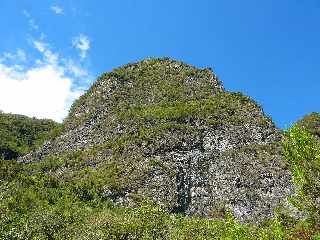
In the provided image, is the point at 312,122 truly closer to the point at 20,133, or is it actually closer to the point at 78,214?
the point at 20,133

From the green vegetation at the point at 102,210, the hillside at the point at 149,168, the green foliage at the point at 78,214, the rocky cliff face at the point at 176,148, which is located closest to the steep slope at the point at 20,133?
the hillside at the point at 149,168

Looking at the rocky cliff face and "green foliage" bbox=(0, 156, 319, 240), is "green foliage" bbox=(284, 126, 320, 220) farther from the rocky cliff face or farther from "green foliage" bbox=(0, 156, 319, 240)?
the rocky cliff face

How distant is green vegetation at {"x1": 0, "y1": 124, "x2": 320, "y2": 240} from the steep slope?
90.1 feet

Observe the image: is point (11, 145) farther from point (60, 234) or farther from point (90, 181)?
point (60, 234)

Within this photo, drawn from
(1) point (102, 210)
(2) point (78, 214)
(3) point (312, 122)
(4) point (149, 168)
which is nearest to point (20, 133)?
(4) point (149, 168)

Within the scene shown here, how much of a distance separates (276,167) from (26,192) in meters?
43.3

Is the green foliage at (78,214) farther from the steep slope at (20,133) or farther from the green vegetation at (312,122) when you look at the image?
the green vegetation at (312,122)

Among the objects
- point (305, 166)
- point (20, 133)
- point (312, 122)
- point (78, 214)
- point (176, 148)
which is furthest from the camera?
point (20, 133)

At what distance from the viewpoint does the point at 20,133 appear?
545 ft

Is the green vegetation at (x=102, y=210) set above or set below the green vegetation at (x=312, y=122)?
below

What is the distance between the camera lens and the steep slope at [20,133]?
147 meters

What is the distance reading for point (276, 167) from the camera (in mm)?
106625

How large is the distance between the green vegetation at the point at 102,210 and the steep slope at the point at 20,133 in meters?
27.5

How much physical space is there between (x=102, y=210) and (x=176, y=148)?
92.2 ft
